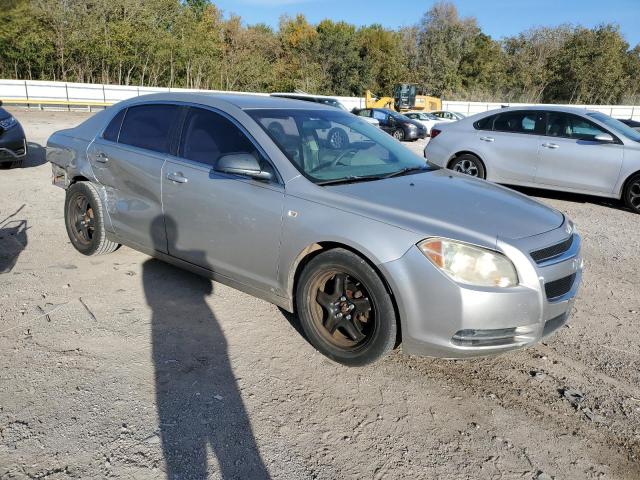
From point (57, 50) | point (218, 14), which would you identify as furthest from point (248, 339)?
point (218, 14)

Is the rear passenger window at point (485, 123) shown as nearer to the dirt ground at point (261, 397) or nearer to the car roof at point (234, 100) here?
the dirt ground at point (261, 397)

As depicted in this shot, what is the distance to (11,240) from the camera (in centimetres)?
546

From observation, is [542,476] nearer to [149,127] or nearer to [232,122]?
[232,122]

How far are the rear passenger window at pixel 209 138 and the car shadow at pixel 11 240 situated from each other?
2.15m

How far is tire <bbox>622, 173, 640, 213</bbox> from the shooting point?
7.81 m

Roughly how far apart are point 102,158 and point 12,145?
539 centimetres

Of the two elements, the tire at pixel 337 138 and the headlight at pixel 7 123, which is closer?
the tire at pixel 337 138

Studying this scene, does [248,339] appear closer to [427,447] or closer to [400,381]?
[400,381]

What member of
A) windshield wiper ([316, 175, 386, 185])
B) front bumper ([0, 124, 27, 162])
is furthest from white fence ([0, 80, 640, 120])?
windshield wiper ([316, 175, 386, 185])

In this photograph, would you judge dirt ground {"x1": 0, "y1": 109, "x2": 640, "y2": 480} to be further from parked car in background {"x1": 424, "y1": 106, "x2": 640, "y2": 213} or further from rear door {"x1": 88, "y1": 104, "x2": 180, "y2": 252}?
parked car in background {"x1": 424, "y1": 106, "x2": 640, "y2": 213}

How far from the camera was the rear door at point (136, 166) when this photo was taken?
422cm

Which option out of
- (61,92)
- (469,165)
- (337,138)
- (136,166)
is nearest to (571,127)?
(469,165)

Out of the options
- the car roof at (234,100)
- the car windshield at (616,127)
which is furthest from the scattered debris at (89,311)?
the car windshield at (616,127)

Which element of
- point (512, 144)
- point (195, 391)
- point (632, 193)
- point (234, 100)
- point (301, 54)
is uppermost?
point (301, 54)
